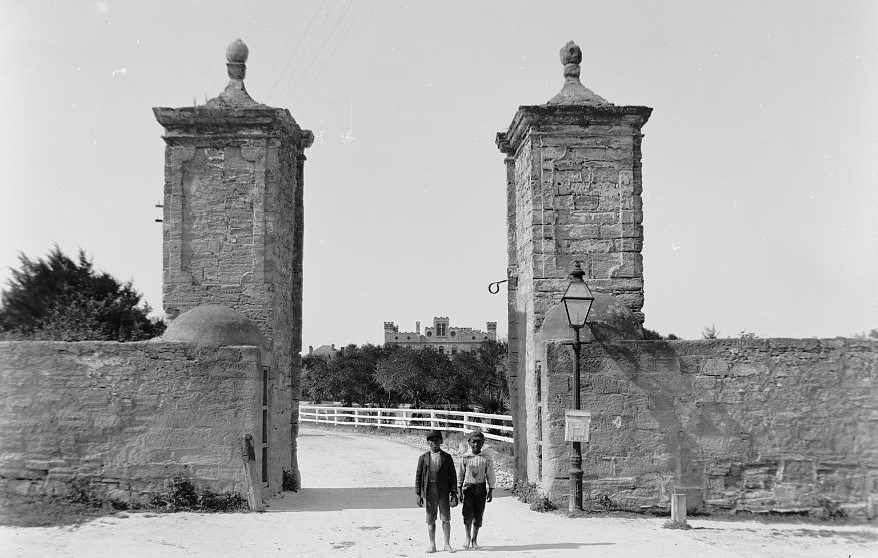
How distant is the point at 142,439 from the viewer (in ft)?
35.6

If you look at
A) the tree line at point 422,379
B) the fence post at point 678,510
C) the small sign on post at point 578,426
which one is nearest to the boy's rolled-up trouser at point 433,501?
the small sign on post at point 578,426

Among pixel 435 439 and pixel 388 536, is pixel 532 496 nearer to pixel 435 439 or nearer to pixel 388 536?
pixel 388 536

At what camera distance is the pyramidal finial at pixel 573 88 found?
1255 centimetres

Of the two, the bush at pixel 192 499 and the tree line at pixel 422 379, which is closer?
the bush at pixel 192 499

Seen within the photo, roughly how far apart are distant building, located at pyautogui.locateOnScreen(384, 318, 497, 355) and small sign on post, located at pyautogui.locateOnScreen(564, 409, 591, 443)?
82.6 m

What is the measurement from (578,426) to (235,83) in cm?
725

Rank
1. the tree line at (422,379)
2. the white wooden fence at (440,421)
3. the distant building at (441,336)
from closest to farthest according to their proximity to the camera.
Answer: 1. the white wooden fence at (440,421)
2. the tree line at (422,379)
3. the distant building at (441,336)

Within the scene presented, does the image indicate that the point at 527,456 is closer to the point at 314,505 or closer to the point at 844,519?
the point at 314,505

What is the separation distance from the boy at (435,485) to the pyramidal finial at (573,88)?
6052 mm

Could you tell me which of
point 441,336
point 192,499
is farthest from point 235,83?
point 441,336

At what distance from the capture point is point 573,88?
12820 mm

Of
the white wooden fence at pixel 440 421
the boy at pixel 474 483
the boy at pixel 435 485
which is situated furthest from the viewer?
the white wooden fence at pixel 440 421

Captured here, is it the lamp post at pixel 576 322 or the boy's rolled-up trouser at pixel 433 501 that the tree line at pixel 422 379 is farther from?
the boy's rolled-up trouser at pixel 433 501

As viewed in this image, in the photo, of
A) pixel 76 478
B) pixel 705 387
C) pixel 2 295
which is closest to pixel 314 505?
pixel 76 478
